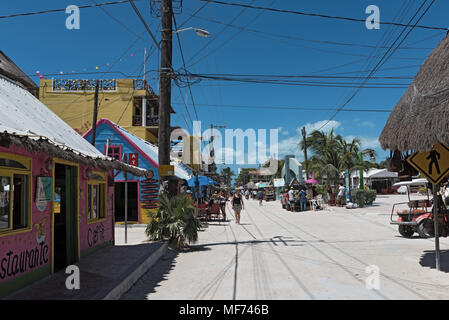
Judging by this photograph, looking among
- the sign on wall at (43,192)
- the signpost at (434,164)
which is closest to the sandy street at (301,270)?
the signpost at (434,164)

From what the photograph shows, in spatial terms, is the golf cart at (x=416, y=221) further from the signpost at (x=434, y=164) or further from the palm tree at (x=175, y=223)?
the palm tree at (x=175, y=223)

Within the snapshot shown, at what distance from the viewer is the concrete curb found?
18.8 ft

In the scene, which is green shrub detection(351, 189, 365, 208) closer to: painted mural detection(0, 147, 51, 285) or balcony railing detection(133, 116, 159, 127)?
balcony railing detection(133, 116, 159, 127)

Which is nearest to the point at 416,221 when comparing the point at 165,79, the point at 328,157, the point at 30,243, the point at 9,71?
the point at 165,79

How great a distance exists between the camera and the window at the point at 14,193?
563cm

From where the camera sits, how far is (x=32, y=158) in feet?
21.1

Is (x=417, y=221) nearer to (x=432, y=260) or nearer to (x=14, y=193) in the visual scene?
(x=432, y=260)

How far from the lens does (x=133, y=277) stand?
697 centimetres

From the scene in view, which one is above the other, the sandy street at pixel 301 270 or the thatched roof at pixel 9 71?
the thatched roof at pixel 9 71

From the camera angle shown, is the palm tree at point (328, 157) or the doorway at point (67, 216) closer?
the doorway at point (67, 216)

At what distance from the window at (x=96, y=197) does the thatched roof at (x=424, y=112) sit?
25.6 feet

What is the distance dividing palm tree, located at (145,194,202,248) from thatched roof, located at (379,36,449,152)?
5726mm

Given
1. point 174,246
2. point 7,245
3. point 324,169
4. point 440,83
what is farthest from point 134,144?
point 324,169
